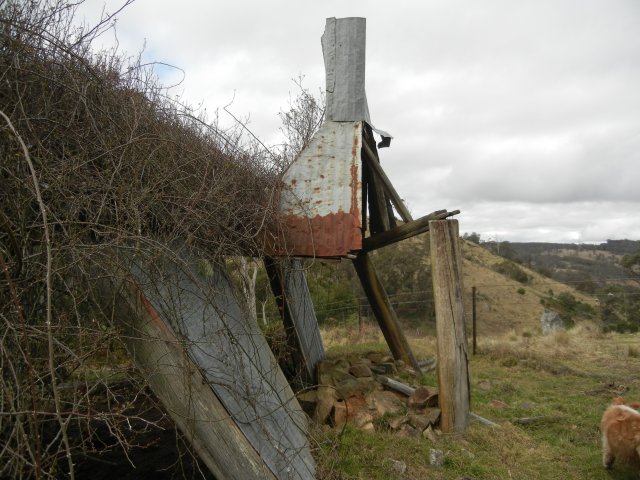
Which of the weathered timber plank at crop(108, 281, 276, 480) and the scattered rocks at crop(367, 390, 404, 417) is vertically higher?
the weathered timber plank at crop(108, 281, 276, 480)

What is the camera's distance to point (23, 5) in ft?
13.7

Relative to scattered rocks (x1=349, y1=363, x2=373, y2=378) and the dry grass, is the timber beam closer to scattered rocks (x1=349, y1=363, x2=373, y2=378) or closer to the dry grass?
scattered rocks (x1=349, y1=363, x2=373, y2=378)

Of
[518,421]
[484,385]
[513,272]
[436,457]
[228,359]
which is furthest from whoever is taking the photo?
[513,272]

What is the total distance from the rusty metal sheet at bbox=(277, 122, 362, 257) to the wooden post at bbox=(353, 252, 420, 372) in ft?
8.20

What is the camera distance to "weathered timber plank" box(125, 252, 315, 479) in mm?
3809

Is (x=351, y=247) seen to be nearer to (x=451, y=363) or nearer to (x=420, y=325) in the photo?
(x=451, y=363)

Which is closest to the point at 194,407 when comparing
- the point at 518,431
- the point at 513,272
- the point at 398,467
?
the point at 398,467

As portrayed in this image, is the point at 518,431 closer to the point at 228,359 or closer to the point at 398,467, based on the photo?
the point at 398,467

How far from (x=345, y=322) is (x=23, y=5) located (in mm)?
14177

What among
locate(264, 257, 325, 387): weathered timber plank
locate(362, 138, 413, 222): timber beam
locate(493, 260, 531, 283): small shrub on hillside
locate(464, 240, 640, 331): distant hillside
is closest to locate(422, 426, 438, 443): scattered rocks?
locate(264, 257, 325, 387): weathered timber plank

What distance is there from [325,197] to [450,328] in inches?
85.0

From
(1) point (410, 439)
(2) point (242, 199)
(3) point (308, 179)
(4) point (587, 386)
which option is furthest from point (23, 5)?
(4) point (587, 386)

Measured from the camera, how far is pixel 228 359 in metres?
4.35

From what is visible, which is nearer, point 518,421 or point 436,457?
point 436,457
